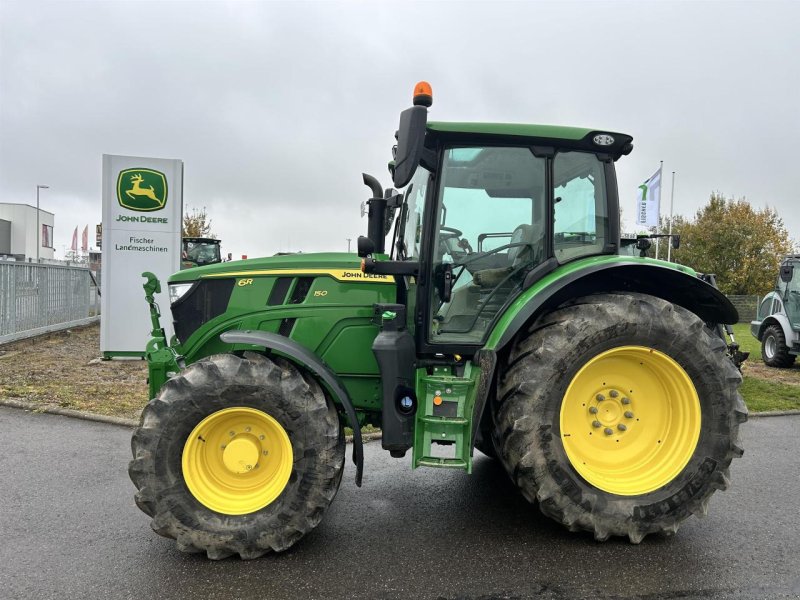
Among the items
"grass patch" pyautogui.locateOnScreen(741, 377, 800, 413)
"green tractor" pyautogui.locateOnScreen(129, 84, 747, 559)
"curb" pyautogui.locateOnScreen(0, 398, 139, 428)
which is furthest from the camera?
"grass patch" pyautogui.locateOnScreen(741, 377, 800, 413)

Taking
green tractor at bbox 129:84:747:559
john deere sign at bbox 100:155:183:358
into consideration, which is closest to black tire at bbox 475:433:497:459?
green tractor at bbox 129:84:747:559

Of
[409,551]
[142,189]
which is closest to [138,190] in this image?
[142,189]

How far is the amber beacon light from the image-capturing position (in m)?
2.96

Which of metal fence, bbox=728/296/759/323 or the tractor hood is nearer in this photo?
the tractor hood

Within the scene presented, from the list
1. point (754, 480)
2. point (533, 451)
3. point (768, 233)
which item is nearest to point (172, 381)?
point (533, 451)

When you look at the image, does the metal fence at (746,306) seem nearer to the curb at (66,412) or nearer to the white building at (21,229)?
the curb at (66,412)

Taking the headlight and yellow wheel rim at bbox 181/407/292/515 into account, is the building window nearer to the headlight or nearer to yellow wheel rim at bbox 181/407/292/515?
the headlight

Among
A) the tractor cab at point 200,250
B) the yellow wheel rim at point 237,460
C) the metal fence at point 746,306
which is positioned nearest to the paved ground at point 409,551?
the yellow wheel rim at point 237,460

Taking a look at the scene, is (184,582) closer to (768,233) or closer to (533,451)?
(533,451)

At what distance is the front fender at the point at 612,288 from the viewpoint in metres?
3.25

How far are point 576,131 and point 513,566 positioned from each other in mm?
2507

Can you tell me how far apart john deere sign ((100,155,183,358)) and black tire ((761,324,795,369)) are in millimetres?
11555

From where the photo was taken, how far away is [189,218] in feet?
103

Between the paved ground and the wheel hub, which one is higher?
the wheel hub
